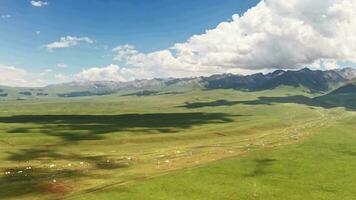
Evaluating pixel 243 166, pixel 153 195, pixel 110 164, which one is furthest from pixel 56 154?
pixel 153 195

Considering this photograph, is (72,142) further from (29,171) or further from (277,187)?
(277,187)

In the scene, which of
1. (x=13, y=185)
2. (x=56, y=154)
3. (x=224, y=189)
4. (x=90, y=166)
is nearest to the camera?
(x=224, y=189)

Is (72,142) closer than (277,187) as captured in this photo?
No

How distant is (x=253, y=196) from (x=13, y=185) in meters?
49.5

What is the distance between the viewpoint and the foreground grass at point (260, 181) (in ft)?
259

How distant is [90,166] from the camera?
390 feet

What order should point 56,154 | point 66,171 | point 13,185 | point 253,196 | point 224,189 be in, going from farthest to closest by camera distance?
point 56,154, point 66,171, point 13,185, point 224,189, point 253,196

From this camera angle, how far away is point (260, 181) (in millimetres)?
92000

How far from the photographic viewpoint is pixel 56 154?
495 ft

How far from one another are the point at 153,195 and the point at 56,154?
8123 cm

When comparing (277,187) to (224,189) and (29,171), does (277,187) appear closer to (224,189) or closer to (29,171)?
(224,189)

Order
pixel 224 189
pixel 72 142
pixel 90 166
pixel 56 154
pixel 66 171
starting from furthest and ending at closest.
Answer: pixel 72 142 → pixel 56 154 → pixel 90 166 → pixel 66 171 → pixel 224 189

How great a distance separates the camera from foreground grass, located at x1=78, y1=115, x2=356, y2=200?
79.1 metres

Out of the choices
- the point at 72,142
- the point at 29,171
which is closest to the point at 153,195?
the point at 29,171
